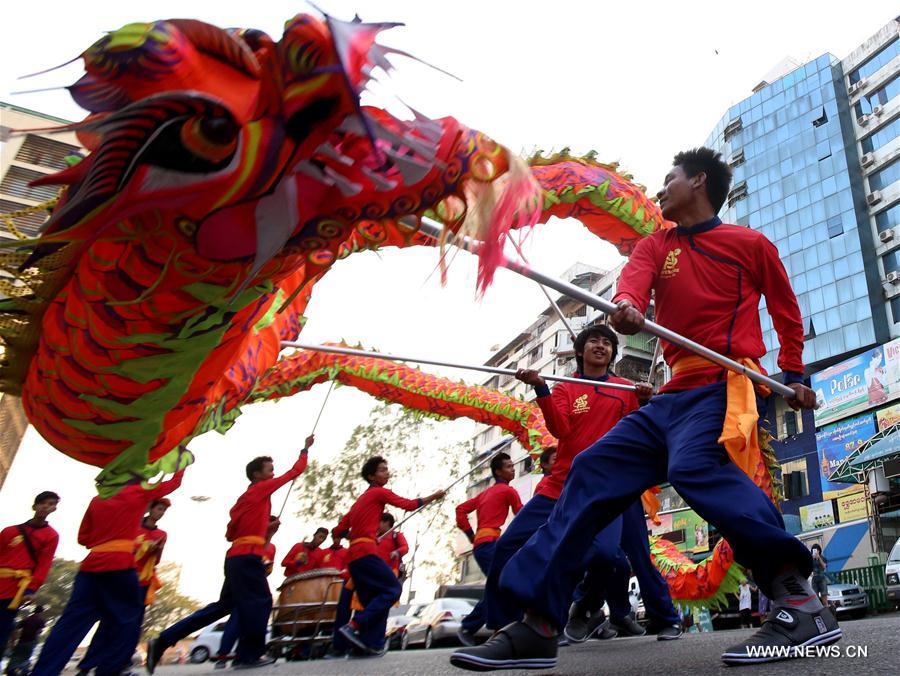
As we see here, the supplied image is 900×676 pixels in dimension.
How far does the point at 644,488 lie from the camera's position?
2518 mm

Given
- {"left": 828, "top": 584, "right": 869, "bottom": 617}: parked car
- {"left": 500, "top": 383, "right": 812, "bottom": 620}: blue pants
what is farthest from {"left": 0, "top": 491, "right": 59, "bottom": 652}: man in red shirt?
{"left": 828, "top": 584, "right": 869, "bottom": 617}: parked car

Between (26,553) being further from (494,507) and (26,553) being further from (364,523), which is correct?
(494,507)

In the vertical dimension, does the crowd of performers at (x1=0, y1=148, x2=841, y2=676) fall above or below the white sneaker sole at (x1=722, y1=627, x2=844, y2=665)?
above

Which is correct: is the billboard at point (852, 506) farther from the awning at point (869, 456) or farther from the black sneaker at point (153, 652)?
the black sneaker at point (153, 652)

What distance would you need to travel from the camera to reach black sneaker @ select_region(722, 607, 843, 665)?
2039 millimetres

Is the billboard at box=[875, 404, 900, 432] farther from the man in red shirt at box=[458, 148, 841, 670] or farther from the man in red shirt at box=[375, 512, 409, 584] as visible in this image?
the man in red shirt at box=[458, 148, 841, 670]

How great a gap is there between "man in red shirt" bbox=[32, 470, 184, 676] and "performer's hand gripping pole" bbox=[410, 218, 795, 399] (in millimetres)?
2697

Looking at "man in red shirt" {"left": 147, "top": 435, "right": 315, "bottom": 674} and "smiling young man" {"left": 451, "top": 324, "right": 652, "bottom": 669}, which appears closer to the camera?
"smiling young man" {"left": 451, "top": 324, "right": 652, "bottom": 669}

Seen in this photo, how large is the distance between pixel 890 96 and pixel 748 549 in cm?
3207

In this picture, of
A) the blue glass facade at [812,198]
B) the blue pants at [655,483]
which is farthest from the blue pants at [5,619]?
the blue glass facade at [812,198]

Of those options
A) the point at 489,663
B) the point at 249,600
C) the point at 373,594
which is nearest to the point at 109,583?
the point at 249,600

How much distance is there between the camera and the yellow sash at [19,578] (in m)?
5.50

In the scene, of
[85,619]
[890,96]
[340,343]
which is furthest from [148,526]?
[890,96]

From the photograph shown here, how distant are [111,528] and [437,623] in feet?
25.8
